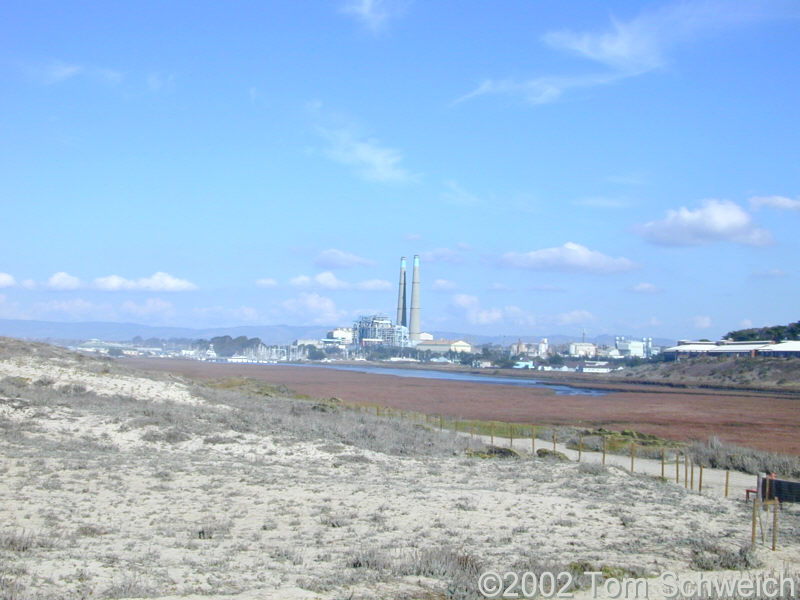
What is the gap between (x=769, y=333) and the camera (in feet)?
499

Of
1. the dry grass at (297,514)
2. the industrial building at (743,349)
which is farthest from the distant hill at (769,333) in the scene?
the dry grass at (297,514)

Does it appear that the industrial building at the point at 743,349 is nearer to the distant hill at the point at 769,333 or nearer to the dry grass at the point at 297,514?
the distant hill at the point at 769,333

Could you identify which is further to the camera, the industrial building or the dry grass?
the industrial building

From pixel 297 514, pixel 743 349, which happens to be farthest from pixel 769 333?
pixel 297 514

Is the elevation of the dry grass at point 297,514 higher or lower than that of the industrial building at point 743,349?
lower

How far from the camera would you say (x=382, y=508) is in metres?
16.5

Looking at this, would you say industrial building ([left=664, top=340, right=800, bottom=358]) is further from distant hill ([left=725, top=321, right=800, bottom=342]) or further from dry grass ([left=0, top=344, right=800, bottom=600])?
dry grass ([left=0, top=344, right=800, bottom=600])

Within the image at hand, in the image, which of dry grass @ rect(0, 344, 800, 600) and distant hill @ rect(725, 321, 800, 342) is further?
distant hill @ rect(725, 321, 800, 342)

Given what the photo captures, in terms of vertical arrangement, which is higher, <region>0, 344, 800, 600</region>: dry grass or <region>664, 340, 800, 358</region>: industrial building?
<region>664, 340, 800, 358</region>: industrial building

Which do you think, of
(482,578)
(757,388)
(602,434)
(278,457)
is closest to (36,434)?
(278,457)

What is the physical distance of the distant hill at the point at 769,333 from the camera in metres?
145

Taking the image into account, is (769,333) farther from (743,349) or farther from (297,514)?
(297,514)

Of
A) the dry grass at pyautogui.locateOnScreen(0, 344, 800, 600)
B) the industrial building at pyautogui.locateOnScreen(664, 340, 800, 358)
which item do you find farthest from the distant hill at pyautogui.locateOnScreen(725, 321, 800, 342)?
the dry grass at pyautogui.locateOnScreen(0, 344, 800, 600)

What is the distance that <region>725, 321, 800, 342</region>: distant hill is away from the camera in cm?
14512
